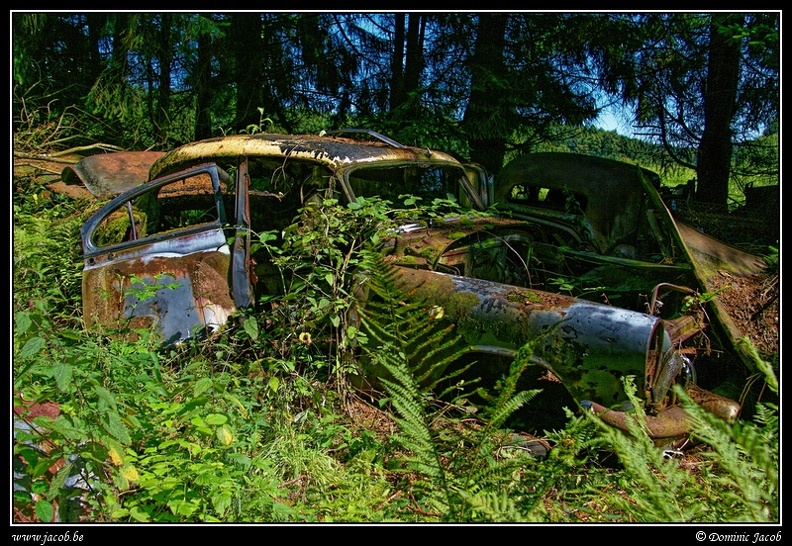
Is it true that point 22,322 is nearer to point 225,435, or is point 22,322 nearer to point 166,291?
point 225,435

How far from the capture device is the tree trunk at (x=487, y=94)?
802 centimetres

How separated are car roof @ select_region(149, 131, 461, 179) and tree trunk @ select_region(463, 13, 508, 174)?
326cm

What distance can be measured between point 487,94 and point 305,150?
14.7 feet

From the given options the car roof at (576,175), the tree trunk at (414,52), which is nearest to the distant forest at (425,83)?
the tree trunk at (414,52)

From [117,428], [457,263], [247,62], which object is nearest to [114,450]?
[117,428]

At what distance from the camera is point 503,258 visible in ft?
14.3

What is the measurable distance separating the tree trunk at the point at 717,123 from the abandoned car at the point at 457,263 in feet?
11.2

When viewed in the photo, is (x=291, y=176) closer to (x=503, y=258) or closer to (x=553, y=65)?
(x=503, y=258)

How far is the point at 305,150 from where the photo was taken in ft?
14.2

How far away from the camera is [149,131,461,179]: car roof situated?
429 cm

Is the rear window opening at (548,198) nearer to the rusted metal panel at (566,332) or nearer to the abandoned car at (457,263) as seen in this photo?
the abandoned car at (457,263)

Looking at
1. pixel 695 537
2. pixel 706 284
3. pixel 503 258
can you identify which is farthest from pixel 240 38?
pixel 695 537

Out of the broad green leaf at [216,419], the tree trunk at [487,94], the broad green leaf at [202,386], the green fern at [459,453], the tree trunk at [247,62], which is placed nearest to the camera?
the green fern at [459,453]

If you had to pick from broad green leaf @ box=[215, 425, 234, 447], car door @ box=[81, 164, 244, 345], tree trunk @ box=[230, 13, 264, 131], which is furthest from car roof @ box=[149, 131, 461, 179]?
tree trunk @ box=[230, 13, 264, 131]
